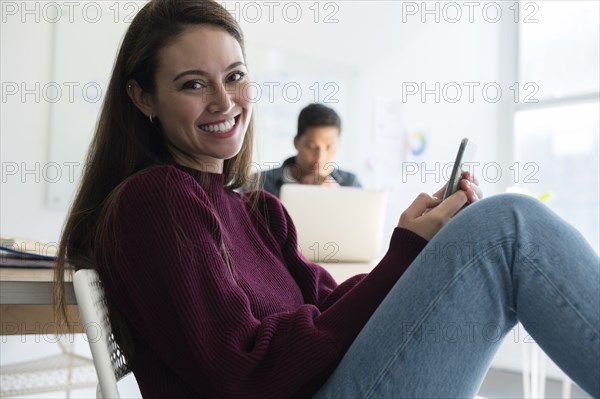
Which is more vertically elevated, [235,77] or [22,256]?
[235,77]

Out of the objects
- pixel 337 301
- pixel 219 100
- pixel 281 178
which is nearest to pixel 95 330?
pixel 337 301

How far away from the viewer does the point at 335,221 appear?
7.00 feet

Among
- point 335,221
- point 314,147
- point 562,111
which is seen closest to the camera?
point 335,221

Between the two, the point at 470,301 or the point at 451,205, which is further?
the point at 451,205

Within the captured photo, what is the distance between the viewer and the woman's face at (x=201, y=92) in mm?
1026

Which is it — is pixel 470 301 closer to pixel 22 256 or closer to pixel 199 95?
pixel 199 95

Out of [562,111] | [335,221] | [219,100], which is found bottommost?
[335,221]

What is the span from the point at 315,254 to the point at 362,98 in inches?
74.7

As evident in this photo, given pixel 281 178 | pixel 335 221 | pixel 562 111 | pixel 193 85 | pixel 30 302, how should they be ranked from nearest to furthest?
pixel 30 302 → pixel 193 85 → pixel 335 221 → pixel 281 178 → pixel 562 111

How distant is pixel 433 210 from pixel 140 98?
1.64 ft

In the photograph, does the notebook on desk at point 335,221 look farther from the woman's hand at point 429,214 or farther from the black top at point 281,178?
the woman's hand at point 429,214

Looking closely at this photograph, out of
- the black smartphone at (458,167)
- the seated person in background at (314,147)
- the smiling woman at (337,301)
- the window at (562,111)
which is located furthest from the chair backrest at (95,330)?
the window at (562,111)

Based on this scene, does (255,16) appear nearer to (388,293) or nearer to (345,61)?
(345,61)

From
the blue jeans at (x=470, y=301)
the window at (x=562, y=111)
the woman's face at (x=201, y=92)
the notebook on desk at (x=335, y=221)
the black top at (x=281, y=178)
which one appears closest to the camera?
the blue jeans at (x=470, y=301)
